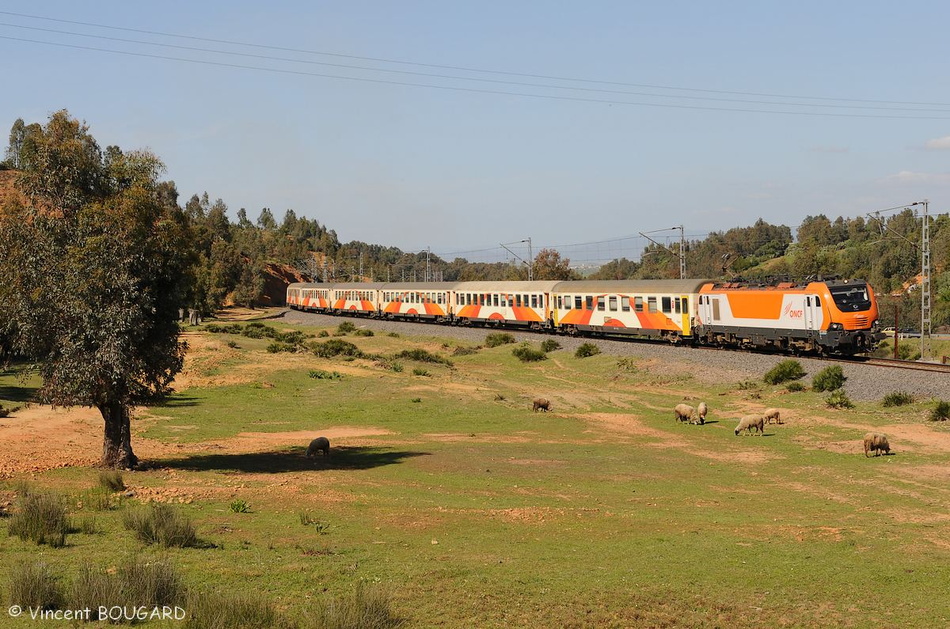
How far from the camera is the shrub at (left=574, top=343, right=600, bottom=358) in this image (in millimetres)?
52250

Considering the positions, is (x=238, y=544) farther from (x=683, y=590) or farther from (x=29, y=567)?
(x=683, y=590)

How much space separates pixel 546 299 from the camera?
65.3m

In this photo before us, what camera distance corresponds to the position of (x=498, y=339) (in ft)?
206

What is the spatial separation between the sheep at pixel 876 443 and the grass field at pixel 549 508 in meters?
0.49

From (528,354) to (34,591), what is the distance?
150 feet

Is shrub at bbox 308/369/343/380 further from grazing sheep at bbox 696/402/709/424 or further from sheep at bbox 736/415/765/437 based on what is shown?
sheep at bbox 736/415/765/437

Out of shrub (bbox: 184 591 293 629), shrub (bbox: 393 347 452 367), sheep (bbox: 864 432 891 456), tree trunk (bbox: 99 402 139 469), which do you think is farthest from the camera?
shrub (bbox: 393 347 452 367)

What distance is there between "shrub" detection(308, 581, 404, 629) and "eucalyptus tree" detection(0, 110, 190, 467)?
37.6 ft

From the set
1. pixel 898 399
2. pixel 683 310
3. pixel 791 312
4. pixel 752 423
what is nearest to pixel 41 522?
pixel 752 423

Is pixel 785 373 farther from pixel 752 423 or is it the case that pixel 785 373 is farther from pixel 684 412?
pixel 752 423

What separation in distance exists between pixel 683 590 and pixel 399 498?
824 cm

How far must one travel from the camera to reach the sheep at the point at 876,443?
82.7 feet

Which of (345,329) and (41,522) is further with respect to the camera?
(345,329)

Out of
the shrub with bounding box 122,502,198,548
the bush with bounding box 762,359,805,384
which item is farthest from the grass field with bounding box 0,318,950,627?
the bush with bounding box 762,359,805,384
